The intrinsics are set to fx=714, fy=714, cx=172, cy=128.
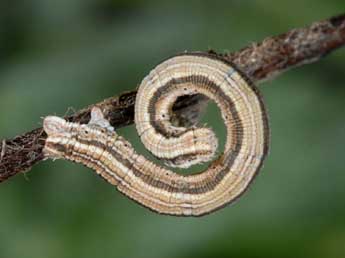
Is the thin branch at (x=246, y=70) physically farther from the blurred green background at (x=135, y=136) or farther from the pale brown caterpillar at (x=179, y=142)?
the blurred green background at (x=135, y=136)

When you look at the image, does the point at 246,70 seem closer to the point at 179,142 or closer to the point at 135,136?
the point at 179,142

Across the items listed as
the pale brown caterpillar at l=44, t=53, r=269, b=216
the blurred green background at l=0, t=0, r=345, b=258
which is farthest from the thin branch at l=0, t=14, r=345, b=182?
the blurred green background at l=0, t=0, r=345, b=258

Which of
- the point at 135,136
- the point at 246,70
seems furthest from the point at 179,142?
the point at 135,136

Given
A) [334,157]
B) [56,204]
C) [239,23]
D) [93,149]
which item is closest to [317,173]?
[334,157]

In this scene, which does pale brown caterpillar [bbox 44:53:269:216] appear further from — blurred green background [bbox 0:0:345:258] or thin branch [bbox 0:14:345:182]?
blurred green background [bbox 0:0:345:258]

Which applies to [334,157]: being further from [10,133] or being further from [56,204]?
[10,133]

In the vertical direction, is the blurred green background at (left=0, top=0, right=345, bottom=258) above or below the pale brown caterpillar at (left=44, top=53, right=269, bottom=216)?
above
